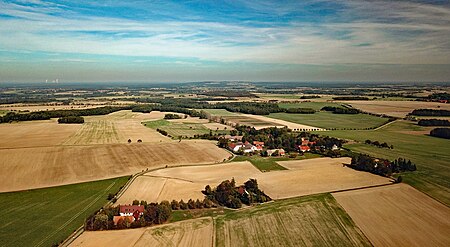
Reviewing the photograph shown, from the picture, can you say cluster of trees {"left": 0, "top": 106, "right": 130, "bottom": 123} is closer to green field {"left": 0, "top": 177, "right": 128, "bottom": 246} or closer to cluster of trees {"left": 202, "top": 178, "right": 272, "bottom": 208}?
green field {"left": 0, "top": 177, "right": 128, "bottom": 246}

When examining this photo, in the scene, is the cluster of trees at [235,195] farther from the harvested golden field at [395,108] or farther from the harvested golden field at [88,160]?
the harvested golden field at [395,108]

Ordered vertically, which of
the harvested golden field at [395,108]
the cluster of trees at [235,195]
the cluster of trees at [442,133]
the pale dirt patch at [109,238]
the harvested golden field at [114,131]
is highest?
the harvested golden field at [395,108]

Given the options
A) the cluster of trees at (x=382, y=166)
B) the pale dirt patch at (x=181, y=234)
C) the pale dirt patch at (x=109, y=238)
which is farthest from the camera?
the cluster of trees at (x=382, y=166)

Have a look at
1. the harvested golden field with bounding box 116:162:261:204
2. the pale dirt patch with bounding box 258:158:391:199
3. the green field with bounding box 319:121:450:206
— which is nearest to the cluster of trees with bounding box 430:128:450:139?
the green field with bounding box 319:121:450:206

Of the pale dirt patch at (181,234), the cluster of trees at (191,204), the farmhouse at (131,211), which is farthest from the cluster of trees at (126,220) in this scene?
the cluster of trees at (191,204)

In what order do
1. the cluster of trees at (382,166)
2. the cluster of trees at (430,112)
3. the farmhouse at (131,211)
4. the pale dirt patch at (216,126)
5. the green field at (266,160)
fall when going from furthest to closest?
the cluster of trees at (430,112) → the pale dirt patch at (216,126) → the green field at (266,160) → the cluster of trees at (382,166) → the farmhouse at (131,211)

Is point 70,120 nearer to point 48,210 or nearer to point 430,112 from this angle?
point 48,210

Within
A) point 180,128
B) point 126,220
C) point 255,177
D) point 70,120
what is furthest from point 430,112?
point 70,120
